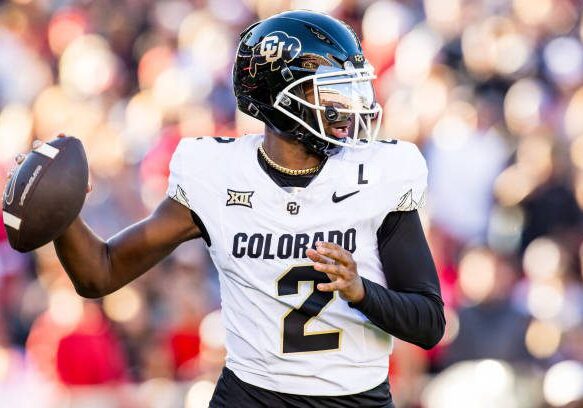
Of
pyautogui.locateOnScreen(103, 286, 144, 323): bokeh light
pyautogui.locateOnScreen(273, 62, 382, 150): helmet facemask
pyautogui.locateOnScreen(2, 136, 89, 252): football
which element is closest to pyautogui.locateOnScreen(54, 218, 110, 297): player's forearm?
pyautogui.locateOnScreen(2, 136, 89, 252): football

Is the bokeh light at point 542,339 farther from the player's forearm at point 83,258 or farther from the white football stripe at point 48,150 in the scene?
the white football stripe at point 48,150

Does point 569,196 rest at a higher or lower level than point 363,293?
lower

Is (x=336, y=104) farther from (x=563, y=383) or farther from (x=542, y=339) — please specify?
(x=542, y=339)

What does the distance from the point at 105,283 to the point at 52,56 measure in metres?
5.57

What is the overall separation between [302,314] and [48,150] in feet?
2.69

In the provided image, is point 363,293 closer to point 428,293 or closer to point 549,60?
point 428,293

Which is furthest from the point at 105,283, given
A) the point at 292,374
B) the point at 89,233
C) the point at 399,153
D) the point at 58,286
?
the point at 58,286

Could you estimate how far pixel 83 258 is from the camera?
3.33m

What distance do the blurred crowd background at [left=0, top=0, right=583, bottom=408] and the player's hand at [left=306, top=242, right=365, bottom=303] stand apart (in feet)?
5.96

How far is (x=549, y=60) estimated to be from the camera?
8094mm

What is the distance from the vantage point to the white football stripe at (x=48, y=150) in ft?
10.5

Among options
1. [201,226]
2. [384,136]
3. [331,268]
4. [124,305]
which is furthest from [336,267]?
[384,136]

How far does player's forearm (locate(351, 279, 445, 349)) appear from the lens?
3031mm

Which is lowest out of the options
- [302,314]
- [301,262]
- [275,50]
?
[302,314]
